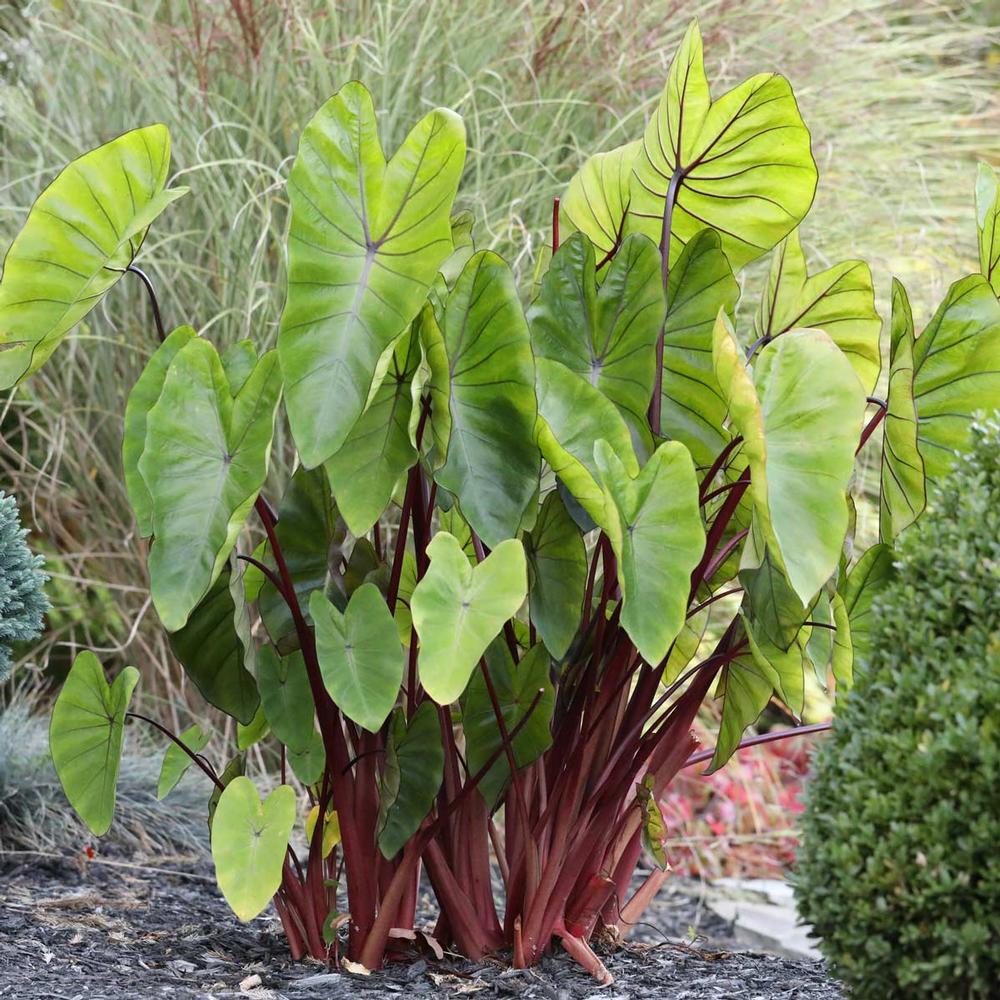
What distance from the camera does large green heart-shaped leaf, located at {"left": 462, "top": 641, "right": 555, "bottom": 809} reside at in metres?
1.68

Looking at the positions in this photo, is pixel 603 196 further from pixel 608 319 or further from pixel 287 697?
pixel 287 697

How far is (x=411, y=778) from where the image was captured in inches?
66.0

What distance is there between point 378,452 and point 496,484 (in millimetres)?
164

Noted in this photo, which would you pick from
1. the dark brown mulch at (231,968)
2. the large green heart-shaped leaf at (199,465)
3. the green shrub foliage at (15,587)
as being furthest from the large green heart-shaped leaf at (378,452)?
the green shrub foliage at (15,587)

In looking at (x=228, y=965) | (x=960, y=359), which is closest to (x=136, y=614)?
(x=228, y=965)

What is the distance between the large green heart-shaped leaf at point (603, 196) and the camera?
5.98ft

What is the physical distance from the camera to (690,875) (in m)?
3.57

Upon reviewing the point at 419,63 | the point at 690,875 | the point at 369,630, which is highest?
the point at 419,63

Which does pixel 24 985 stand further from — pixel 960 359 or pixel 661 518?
pixel 960 359

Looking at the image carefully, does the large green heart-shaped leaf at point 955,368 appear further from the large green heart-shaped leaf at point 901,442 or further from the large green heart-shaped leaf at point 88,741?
the large green heart-shaped leaf at point 88,741

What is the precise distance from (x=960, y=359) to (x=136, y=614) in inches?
96.1

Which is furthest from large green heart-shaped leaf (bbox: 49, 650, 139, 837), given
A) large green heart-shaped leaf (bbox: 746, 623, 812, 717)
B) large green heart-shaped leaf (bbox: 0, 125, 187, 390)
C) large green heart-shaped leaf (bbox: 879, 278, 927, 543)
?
large green heart-shaped leaf (bbox: 879, 278, 927, 543)

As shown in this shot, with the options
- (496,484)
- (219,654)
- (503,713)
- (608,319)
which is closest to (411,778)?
(503,713)

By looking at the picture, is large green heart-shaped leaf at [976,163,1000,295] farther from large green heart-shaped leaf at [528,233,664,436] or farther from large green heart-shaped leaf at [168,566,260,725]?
large green heart-shaped leaf at [168,566,260,725]
